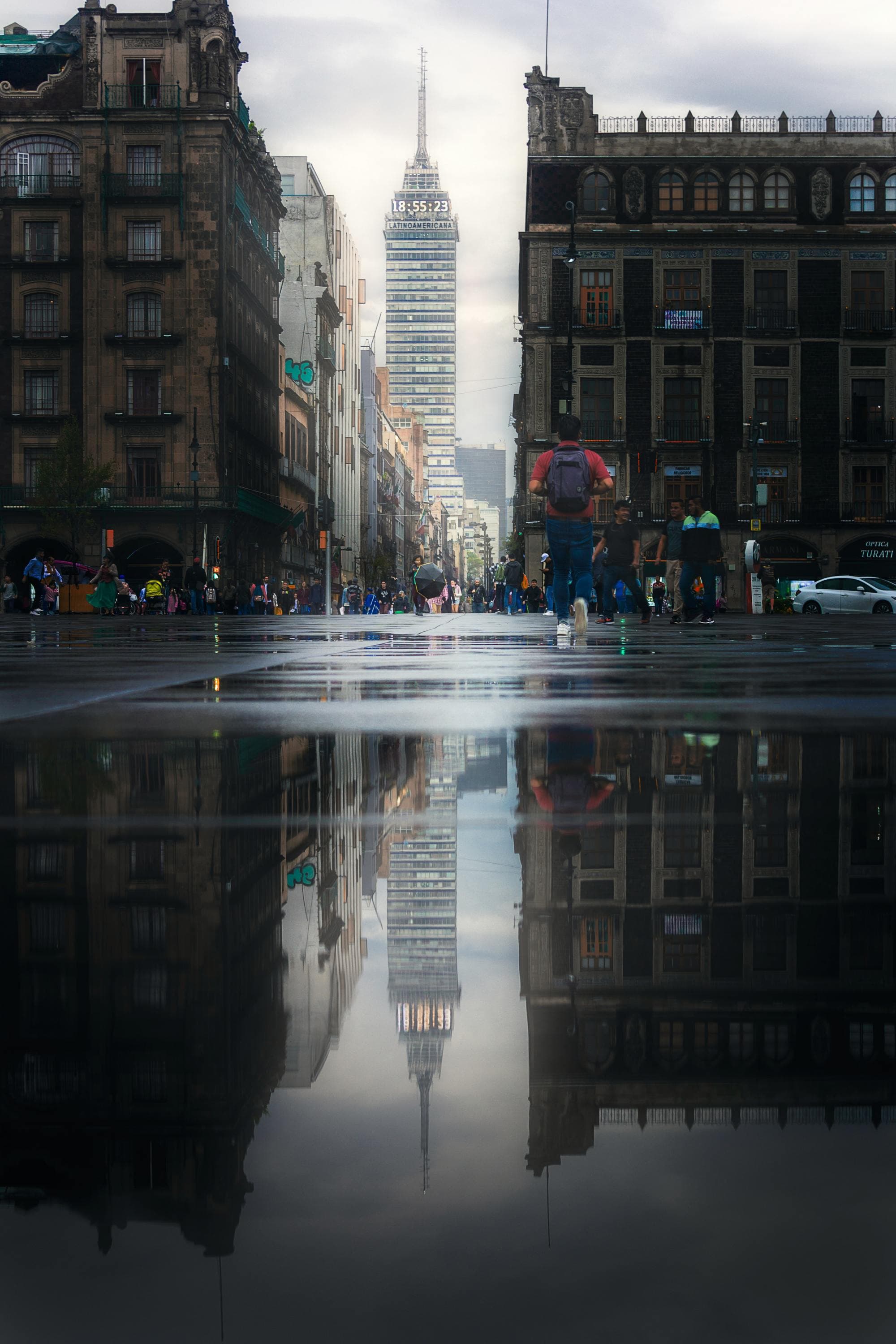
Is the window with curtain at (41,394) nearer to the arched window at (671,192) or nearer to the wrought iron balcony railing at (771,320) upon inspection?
the arched window at (671,192)

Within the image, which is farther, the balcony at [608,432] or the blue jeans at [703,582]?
the balcony at [608,432]

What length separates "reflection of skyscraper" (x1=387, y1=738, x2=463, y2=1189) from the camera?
4.57 feet

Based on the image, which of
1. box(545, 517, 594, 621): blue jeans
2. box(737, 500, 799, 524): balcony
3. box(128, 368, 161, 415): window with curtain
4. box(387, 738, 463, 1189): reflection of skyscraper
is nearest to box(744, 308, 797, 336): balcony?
box(737, 500, 799, 524): balcony

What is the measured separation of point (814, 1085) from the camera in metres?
1.29

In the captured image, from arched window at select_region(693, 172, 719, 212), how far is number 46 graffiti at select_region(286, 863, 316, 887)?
6160 centimetres

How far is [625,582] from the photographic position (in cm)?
2109

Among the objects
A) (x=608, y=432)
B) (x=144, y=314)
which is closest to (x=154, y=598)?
(x=144, y=314)

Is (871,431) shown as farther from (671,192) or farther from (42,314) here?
(42,314)

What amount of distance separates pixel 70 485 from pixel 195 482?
173 inches

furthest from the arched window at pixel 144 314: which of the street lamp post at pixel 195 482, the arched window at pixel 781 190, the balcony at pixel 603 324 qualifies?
the arched window at pixel 781 190

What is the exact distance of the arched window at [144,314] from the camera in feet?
180

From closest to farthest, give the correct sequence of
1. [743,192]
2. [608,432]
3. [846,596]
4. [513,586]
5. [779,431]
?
[513,586]
[846,596]
[608,432]
[779,431]
[743,192]

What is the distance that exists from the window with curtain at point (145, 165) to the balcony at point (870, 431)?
29.3 m

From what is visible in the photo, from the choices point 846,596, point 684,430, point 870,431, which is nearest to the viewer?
point 846,596
